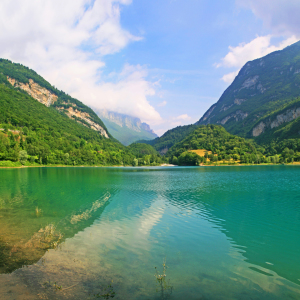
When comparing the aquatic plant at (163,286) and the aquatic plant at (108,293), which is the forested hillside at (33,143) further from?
the aquatic plant at (163,286)

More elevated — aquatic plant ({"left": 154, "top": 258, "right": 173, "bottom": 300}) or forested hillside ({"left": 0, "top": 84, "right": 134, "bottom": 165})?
forested hillside ({"left": 0, "top": 84, "right": 134, "bottom": 165})

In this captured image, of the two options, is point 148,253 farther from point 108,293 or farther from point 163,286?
point 108,293

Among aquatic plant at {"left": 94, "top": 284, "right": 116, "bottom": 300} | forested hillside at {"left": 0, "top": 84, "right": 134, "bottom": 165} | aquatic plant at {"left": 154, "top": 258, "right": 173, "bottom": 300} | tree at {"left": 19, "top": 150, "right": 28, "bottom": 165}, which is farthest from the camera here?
forested hillside at {"left": 0, "top": 84, "right": 134, "bottom": 165}

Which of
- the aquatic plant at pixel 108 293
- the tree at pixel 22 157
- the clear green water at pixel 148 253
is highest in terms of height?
the tree at pixel 22 157

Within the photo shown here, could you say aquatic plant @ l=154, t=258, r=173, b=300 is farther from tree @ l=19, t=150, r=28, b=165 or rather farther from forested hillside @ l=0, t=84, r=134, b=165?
tree @ l=19, t=150, r=28, b=165

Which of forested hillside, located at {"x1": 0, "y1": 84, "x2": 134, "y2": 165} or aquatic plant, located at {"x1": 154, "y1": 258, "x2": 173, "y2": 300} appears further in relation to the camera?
forested hillside, located at {"x1": 0, "y1": 84, "x2": 134, "y2": 165}

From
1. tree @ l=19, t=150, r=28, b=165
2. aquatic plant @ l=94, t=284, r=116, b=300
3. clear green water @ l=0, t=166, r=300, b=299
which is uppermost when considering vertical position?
tree @ l=19, t=150, r=28, b=165

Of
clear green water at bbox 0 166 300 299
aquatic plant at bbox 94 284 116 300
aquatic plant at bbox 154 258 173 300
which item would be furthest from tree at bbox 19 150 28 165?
aquatic plant at bbox 154 258 173 300

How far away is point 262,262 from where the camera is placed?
32.8ft

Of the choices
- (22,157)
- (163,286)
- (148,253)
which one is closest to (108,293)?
(163,286)

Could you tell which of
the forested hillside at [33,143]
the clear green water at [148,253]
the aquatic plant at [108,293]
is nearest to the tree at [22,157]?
the forested hillside at [33,143]

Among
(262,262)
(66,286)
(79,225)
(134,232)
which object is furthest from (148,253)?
(79,225)

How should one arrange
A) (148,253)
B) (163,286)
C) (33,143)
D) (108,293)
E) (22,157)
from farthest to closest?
(33,143)
(22,157)
(148,253)
(163,286)
(108,293)

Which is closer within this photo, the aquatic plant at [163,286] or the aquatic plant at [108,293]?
the aquatic plant at [108,293]
